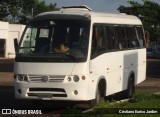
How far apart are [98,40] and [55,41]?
1.25 metres

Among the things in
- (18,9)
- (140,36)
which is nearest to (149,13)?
(18,9)

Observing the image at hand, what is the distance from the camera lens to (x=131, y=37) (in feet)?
61.9

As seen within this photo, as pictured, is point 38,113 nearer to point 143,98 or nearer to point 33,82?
point 33,82

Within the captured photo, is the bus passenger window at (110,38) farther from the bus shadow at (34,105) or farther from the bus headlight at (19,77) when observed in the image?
the bus headlight at (19,77)

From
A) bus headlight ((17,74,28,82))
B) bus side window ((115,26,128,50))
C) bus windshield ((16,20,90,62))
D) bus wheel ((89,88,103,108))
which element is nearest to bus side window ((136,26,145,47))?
bus side window ((115,26,128,50))

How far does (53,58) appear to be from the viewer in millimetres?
14250

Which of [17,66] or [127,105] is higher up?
[17,66]

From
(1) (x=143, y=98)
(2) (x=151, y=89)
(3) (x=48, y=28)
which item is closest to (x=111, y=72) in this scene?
(1) (x=143, y=98)

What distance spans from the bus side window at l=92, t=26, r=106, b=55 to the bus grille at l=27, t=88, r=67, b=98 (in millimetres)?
1470

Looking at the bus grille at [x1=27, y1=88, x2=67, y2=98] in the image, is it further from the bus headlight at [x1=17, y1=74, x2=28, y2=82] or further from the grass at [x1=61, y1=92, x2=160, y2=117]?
the grass at [x1=61, y1=92, x2=160, y2=117]

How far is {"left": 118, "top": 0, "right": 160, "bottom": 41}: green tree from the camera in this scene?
81625 mm

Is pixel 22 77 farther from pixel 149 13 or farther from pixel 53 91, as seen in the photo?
pixel 149 13

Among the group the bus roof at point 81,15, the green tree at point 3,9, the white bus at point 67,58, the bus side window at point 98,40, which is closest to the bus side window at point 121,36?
Answer: the bus roof at point 81,15

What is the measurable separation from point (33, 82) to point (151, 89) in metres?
9.02
